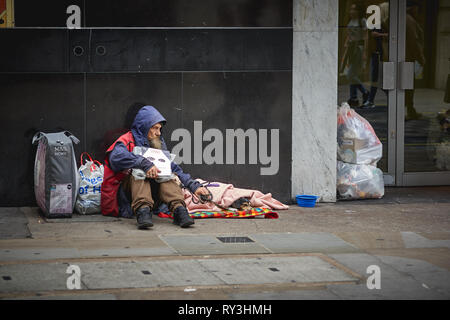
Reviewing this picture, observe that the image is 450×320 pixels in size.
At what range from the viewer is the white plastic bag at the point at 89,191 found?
8766mm

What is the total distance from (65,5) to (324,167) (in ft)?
11.3

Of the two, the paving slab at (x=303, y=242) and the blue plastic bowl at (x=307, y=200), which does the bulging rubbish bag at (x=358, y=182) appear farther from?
the paving slab at (x=303, y=242)

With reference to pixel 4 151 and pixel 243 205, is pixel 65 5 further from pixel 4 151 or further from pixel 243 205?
pixel 243 205

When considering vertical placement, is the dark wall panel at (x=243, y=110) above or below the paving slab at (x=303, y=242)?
above

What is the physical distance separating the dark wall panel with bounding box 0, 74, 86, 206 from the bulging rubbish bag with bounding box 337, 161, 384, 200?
3.17 metres

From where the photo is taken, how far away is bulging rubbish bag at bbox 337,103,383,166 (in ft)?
32.7

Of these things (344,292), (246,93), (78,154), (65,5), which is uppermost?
(65,5)

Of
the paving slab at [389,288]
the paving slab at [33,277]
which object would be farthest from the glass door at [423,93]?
the paving slab at [33,277]

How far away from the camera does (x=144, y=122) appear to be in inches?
339

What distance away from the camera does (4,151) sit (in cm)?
895

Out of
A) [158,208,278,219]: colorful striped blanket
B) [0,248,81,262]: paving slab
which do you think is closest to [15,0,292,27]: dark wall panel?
[158,208,278,219]: colorful striped blanket

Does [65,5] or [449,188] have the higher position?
[65,5]

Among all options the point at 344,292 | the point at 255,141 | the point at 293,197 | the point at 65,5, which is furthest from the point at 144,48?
the point at 344,292

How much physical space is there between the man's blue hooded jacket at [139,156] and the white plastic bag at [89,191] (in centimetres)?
42
